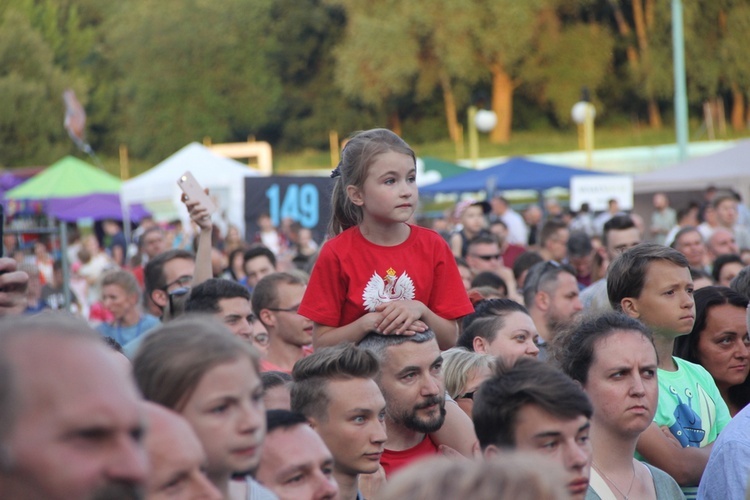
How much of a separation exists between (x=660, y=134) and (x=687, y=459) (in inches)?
1645

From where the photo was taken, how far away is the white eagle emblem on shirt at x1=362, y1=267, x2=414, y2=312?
467 centimetres

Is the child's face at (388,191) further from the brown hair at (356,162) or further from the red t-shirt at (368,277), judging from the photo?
the red t-shirt at (368,277)

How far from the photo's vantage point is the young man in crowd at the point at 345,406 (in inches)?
151

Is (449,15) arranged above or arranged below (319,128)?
above

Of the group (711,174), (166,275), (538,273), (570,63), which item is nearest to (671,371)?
(538,273)

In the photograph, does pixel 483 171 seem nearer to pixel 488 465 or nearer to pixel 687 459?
pixel 687 459

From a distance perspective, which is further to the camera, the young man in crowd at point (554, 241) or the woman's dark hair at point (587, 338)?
the young man in crowd at point (554, 241)

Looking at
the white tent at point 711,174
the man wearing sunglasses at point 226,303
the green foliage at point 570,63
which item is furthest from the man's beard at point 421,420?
the green foliage at point 570,63

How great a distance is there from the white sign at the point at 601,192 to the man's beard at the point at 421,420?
50.7 feet

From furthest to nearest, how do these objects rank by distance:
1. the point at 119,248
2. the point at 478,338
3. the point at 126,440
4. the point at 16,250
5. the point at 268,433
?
1. the point at 119,248
2. the point at 16,250
3. the point at 478,338
4. the point at 268,433
5. the point at 126,440

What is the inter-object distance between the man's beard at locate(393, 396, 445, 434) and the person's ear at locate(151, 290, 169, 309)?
356 cm

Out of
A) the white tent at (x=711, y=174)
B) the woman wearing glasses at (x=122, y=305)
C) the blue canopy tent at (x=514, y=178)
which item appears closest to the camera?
the woman wearing glasses at (x=122, y=305)

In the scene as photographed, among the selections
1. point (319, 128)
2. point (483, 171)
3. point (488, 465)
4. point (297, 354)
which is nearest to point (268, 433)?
point (488, 465)

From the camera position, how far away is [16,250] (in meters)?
12.9
